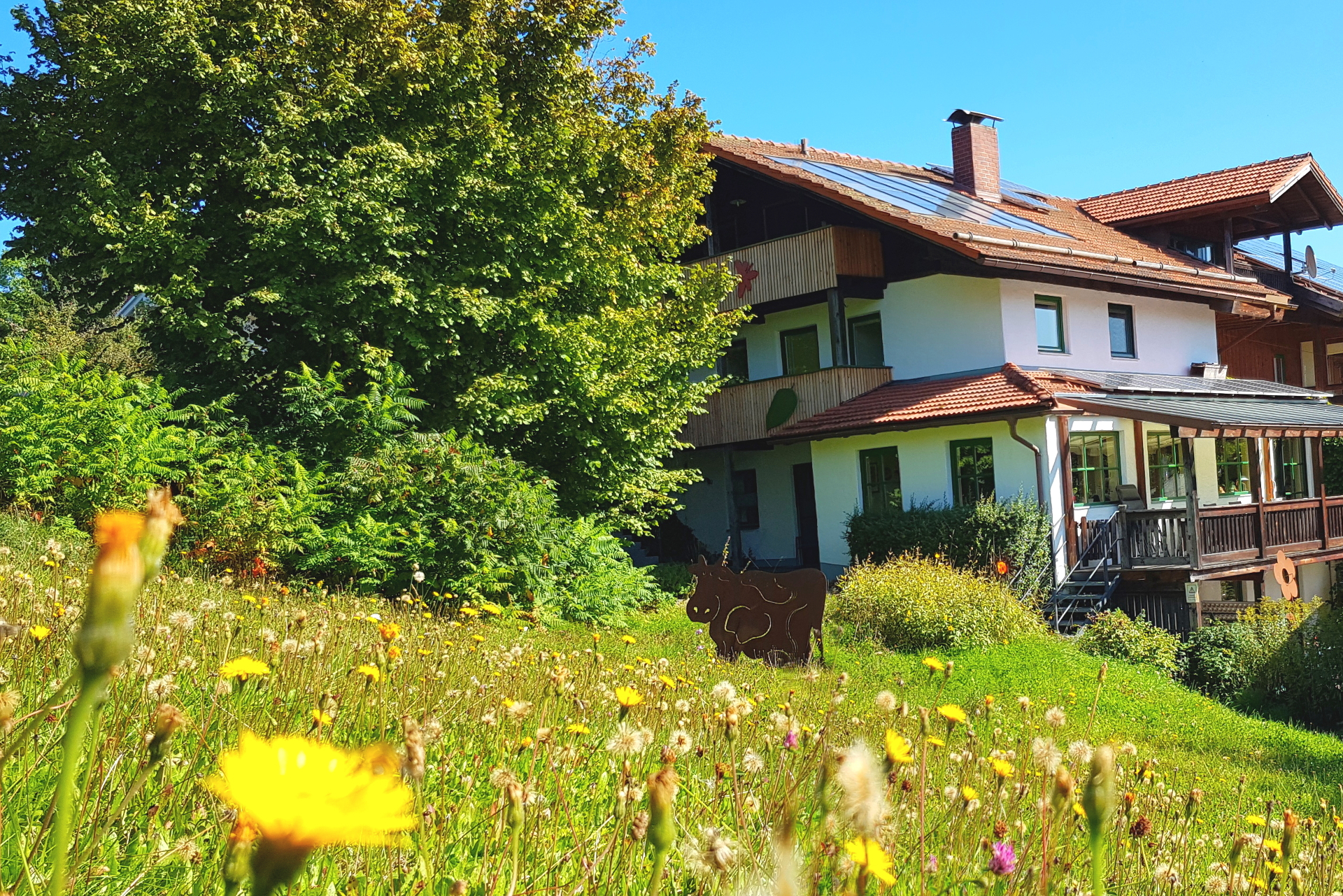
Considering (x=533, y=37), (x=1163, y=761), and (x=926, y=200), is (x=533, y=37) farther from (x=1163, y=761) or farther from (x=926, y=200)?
(x=1163, y=761)

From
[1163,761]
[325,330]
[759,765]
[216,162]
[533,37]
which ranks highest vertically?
[533,37]

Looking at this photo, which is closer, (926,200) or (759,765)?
(759,765)

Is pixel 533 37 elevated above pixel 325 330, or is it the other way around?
pixel 533 37

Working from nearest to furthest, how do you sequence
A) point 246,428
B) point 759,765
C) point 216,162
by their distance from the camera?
point 759,765 < point 246,428 < point 216,162

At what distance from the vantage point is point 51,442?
11.1 metres

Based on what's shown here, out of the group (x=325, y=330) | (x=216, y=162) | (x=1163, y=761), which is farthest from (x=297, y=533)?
(x=1163, y=761)

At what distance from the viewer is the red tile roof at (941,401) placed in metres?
19.3

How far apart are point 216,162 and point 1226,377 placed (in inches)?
896

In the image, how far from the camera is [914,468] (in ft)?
69.8

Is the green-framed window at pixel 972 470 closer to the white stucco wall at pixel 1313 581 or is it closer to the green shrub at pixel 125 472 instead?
the white stucco wall at pixel 1313 581

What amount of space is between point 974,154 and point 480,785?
25.7m

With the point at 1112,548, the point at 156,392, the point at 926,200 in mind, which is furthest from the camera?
the point at 926,200

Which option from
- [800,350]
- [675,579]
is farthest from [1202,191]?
[675,579]

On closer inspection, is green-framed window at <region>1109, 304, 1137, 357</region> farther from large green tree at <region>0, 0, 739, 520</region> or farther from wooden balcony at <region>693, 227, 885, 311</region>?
large green tree at <region>0, 0, 739, 520</region>
